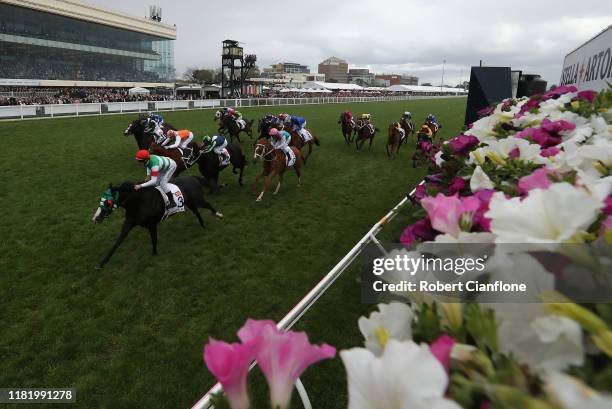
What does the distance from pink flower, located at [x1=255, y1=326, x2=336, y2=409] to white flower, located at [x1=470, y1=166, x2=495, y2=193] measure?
0.94m

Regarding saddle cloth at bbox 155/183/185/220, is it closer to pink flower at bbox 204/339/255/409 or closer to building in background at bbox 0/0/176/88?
pink flower at bbox 204/339/255/409

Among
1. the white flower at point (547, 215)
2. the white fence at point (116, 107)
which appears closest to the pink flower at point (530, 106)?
the white flower at point (547, 215)

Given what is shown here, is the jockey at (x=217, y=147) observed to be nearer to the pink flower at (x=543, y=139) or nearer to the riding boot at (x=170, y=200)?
the riding boot at (x=170, y=200)

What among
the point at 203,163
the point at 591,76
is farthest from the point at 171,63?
the point at 591,76

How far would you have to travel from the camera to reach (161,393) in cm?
315

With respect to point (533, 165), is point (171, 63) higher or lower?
higher

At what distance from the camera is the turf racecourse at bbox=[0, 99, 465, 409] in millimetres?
3332

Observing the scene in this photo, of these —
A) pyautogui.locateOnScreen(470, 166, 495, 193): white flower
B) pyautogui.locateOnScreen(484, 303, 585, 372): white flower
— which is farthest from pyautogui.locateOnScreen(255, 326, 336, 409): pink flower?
pyautogui.locateOnScreen(470, 166, 495, 193): white flower

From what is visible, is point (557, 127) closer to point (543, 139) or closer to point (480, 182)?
point (543, 139)

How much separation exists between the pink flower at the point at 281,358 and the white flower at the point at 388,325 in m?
0.10

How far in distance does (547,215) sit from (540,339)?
256 millimetres

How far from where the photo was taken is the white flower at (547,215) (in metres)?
0.70

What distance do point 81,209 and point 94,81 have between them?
174 ft

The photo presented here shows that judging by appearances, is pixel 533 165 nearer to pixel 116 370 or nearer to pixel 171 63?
pixel 116 370
